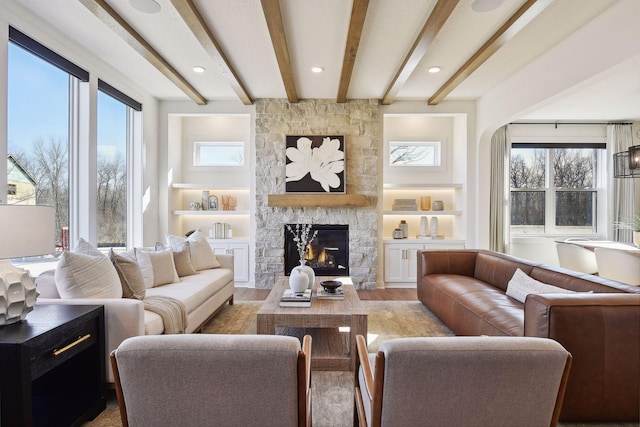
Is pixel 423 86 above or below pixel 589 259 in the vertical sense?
above

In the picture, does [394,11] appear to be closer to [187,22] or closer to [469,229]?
[187,22]

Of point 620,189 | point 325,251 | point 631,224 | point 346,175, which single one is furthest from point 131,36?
point 631,224

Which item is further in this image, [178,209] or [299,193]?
[178,209]

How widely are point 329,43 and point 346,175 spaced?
210 centimetres

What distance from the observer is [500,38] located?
9.97ft

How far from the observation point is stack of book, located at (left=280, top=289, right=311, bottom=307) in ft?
8.80

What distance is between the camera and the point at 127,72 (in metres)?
4.16

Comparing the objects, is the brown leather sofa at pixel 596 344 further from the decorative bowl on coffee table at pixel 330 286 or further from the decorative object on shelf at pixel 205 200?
the decorative object on shelf at pixel 205 200

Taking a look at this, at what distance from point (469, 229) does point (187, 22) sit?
4.49 metres

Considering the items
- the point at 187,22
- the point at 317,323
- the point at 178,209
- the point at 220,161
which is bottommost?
the point at 317,323

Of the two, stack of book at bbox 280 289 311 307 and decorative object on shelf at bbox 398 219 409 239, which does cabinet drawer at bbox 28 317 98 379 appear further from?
decorative object on shelf at bbox 398 219 409 239

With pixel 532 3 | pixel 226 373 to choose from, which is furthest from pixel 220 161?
pixel 226 373

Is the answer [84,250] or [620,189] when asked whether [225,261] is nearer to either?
[84,250]

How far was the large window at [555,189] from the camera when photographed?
19.4 ft
